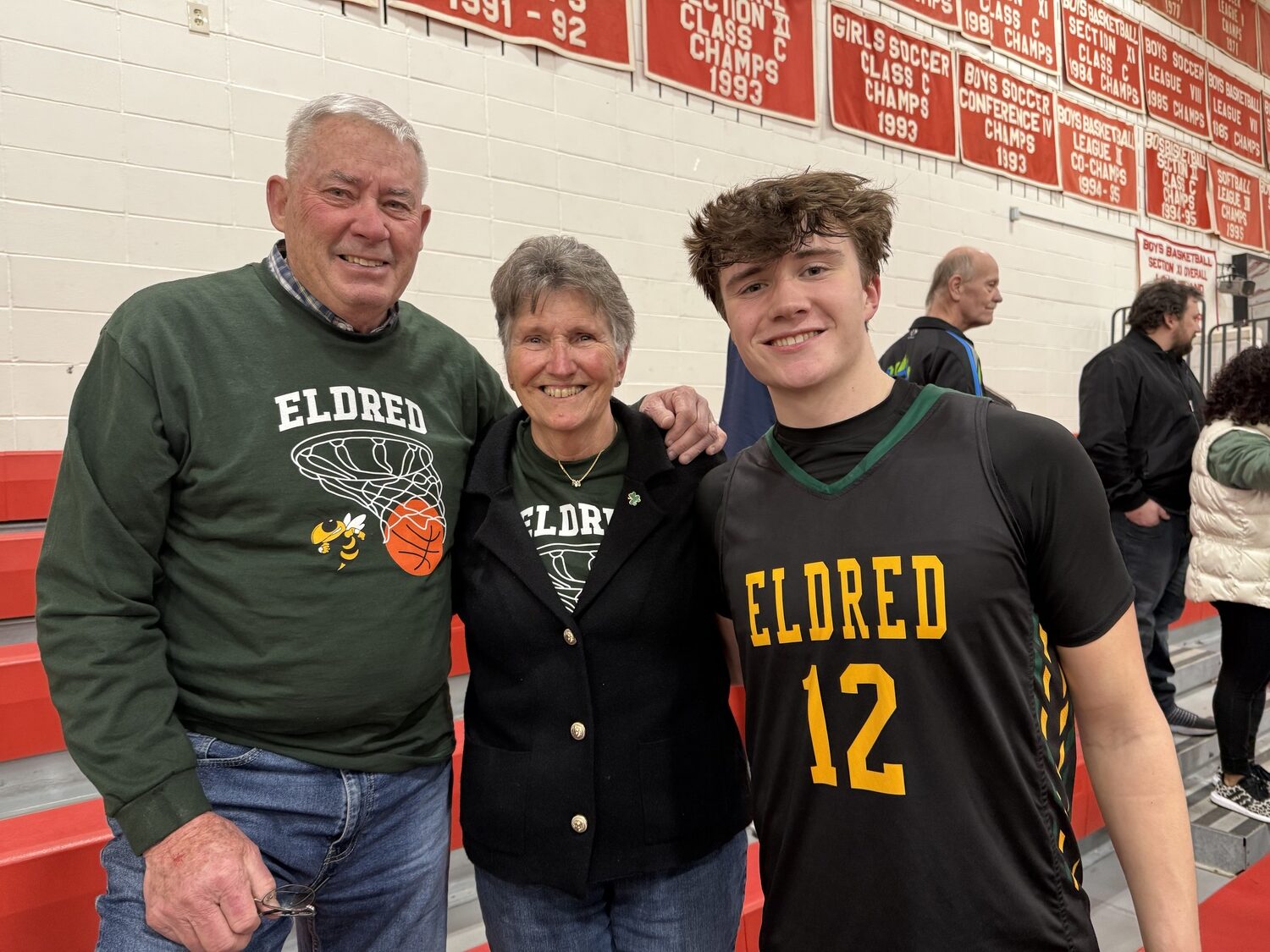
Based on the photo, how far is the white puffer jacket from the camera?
2.62 metres

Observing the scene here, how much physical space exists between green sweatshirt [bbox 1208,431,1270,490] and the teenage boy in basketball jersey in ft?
7.16

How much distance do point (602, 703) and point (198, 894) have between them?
19.4 inches

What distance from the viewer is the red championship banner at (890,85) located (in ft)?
14.5

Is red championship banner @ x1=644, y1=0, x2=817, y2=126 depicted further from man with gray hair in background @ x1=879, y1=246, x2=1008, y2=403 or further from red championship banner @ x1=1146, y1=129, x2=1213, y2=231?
red championship banner @ x1=1146, y1=129, x2=1213, y2=231

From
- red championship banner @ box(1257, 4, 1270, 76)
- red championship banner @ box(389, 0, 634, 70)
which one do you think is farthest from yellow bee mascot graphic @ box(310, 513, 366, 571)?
red championship banner @ box(1257, 4, 1270, 76)

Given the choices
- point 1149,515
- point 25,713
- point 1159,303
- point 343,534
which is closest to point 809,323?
point 343,534

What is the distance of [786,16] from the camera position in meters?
4.12

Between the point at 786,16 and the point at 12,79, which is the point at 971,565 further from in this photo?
the point at 786,16

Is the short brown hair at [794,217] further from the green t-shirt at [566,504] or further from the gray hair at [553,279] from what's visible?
the green t-shirt at [566,504]

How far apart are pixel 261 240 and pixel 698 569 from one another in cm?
226

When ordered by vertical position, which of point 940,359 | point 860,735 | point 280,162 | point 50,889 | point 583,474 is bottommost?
point 50,889

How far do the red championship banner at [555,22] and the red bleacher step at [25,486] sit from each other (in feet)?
6.22

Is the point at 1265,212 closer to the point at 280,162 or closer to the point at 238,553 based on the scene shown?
the point at 280,162

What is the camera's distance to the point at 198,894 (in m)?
0.92
